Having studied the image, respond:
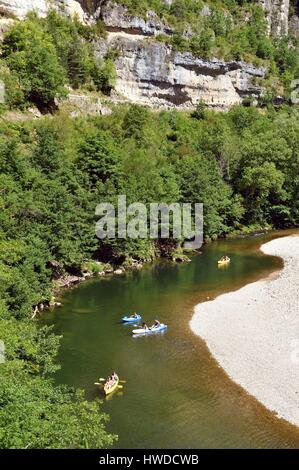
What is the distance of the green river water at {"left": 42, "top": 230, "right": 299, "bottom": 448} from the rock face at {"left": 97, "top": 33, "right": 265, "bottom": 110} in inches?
2030

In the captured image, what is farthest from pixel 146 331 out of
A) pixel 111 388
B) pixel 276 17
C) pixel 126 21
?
pixel 276 17

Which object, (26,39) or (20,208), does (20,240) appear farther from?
(26,39)

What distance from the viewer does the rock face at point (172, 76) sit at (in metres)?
88.9

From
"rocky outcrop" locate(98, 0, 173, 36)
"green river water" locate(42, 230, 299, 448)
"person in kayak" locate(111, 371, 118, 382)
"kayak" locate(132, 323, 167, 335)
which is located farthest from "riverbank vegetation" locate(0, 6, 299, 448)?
"kayak" locate(132, 323, 167, 335)

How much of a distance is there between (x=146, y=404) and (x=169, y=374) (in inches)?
135

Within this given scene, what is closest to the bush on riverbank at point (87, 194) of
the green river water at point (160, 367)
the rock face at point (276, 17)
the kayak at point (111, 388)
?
the kayak at point (111, 388)

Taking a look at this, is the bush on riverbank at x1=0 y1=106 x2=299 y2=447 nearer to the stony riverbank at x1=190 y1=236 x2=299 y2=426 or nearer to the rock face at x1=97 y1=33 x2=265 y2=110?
the rock face at x1=97 y1=33 x2=265 y2=110

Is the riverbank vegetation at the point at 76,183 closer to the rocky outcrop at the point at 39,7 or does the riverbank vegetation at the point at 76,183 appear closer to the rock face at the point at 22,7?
the rock face at the point at 22,7

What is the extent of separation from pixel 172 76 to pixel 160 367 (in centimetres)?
7642

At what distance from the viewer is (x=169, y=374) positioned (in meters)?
27.5

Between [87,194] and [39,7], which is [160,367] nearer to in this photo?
[87,194]

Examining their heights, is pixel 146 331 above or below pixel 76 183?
below

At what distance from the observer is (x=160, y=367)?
28.4m
